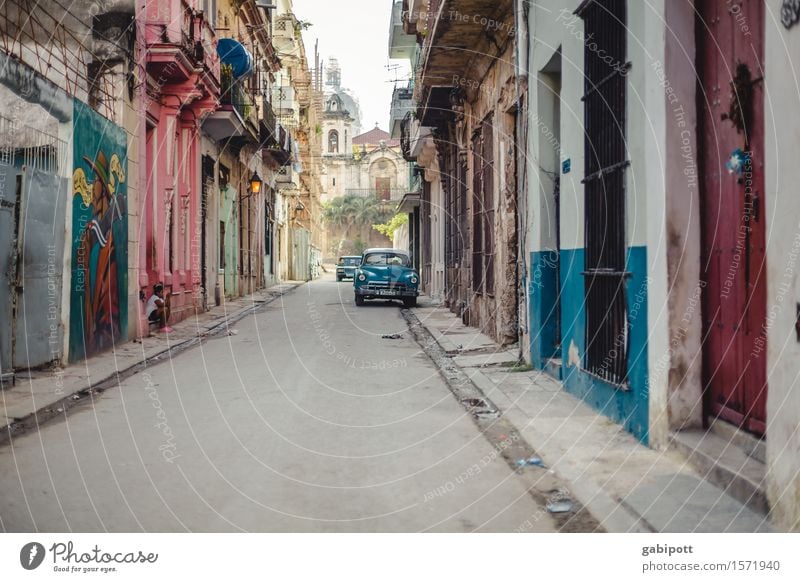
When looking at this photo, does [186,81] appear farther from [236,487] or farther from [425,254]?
[425,254]

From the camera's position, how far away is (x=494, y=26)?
39.3 feet

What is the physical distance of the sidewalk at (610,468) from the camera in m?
3.87

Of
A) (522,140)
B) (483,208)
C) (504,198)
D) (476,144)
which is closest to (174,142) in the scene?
(476,144)

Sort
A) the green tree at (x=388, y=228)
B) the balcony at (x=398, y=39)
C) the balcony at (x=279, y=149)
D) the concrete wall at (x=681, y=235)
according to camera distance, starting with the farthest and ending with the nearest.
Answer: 1. the green tree at (x=388, y=228)
2. the balcony at (x=398, y=39)
3. the balcony at (x=279, y=149)
4. the concrete wall at (x=681, y=235)

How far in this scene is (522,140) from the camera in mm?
10258

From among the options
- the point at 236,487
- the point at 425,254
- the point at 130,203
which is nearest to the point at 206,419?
the point at 236,487

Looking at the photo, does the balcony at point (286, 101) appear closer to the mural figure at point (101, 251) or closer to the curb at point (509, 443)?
the mural figure at point (101, 251)

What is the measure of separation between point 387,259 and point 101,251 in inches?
545

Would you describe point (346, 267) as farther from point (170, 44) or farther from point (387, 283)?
point (170, 44)

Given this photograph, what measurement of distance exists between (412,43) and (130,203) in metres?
22.4

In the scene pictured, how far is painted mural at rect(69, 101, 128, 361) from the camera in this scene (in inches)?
401

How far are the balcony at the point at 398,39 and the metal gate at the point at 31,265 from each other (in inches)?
898

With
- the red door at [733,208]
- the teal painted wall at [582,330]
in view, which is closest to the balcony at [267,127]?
the teal painted wall at [582,330]

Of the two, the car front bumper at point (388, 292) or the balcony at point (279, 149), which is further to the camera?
the balcony at point (279, 149)
